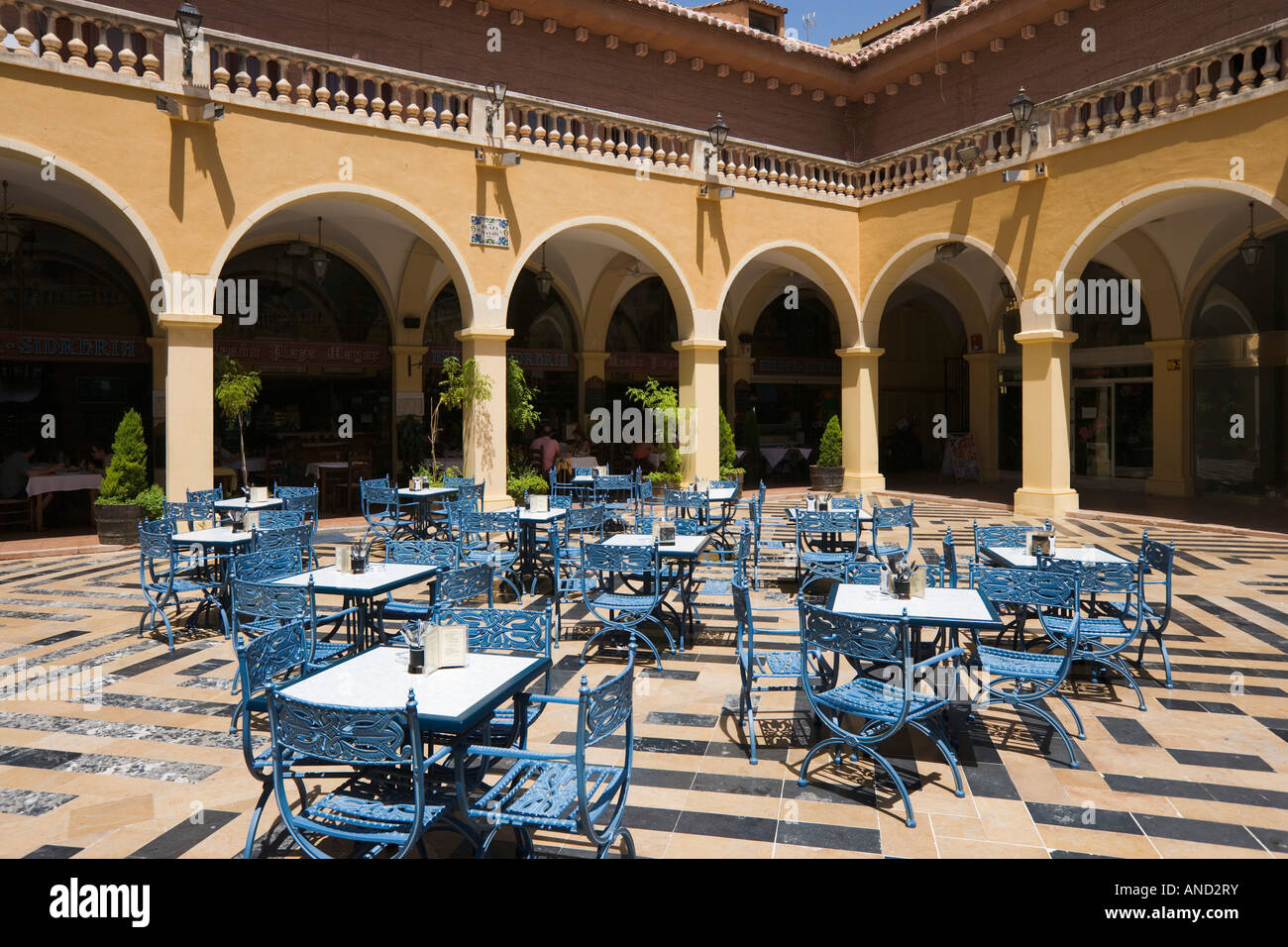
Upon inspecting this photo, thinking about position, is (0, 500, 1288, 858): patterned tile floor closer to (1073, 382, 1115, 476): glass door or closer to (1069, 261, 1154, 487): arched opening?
(1069, 261, 1154, 487): arched opening

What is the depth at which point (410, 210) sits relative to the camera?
1188 centimetres

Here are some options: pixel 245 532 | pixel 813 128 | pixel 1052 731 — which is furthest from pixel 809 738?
pixel 813 128

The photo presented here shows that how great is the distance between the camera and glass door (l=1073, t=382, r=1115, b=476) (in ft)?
57.0

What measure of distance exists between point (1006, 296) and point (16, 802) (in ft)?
58.9

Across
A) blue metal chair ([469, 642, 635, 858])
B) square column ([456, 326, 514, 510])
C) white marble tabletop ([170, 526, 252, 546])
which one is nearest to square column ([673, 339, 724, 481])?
square column ([456, 326, 514, 510])

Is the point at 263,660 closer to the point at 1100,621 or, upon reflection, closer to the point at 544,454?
the point at 1100,621

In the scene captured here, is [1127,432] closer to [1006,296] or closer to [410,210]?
[1006,296]

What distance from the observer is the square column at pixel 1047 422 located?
43.4 feet

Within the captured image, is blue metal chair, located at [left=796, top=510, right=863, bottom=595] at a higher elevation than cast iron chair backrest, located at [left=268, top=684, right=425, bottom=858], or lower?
higher

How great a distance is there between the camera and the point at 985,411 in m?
18.7

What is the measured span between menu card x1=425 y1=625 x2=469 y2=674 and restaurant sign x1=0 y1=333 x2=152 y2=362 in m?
13.8

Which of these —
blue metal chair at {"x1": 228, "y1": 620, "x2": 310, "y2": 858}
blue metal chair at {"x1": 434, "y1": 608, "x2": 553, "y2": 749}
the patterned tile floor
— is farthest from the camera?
blue metal chair at {"x1": 434, "y1": 608, "x2": 553, "y2": 749}

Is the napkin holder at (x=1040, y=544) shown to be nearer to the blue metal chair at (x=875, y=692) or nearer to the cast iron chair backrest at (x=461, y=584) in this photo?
the blue metal chair at (x=875, y=692)

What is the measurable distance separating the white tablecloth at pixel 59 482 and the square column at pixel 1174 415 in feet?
58.3
